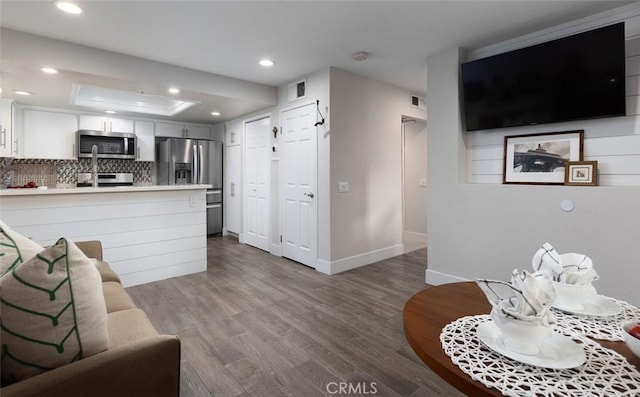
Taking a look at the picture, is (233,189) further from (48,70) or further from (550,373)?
(550,373)

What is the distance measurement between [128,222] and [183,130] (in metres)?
3.18

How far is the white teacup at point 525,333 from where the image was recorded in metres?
0.88

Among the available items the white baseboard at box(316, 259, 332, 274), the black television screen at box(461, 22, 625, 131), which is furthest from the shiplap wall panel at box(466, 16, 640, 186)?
the white baseboard at box(316, 259, 332, 274)

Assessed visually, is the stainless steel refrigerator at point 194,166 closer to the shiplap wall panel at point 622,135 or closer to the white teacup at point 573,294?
the shiplap wall panel at point 622,135

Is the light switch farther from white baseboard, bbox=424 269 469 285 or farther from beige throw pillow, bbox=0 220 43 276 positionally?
beige throw pillow, bbox=0 220 43 276

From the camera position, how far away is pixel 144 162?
6.05 metres

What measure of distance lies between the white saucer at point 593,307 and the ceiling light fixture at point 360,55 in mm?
2900

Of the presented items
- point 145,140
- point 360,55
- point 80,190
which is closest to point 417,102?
point 360,55

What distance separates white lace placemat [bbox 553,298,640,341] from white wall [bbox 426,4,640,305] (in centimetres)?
150

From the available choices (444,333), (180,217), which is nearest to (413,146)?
(180,217)

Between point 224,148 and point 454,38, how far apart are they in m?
4.57

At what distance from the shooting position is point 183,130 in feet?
20.0

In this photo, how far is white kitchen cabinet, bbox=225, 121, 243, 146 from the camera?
224 inches

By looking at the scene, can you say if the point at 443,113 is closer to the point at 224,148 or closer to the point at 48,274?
the point at 48,274
